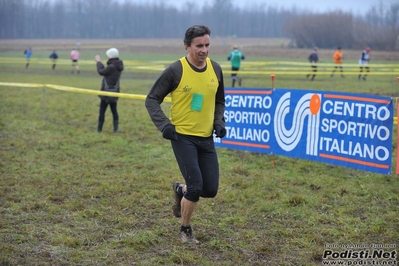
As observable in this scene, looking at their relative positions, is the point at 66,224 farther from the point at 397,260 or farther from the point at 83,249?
the point at 397,260

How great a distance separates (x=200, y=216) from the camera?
6.29m

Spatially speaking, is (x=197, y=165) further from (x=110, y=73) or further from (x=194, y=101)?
(x=110, y=73)

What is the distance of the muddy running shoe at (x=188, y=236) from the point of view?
211 inches

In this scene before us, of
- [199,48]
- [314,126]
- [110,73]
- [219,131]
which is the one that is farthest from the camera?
[110,73]

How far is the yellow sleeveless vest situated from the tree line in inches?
1347

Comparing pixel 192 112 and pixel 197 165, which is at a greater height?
pixel 192 112

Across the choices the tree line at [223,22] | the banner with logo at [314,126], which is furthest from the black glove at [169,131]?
the tree line at [223,22]

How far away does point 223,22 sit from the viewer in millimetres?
139750

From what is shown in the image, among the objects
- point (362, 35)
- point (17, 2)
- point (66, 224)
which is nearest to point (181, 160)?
point (66, 224)

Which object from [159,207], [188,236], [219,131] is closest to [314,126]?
[159,207]

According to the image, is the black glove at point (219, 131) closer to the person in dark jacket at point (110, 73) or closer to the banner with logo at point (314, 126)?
the banner with logo at point (314, 126)

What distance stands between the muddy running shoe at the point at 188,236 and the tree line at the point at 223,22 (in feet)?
113

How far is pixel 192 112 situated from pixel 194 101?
11 centimetres

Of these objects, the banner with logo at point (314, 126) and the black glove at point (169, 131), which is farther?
the banner with logo at point (314, 126)
